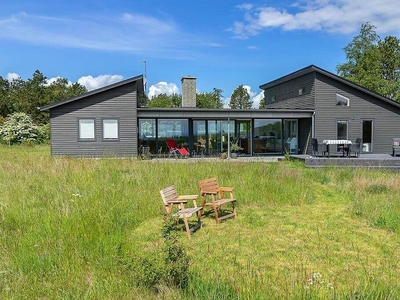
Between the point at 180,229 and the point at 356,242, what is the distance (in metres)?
3.03

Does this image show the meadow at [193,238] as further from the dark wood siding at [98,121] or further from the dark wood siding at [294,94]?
the dark wood siding at [294,94]

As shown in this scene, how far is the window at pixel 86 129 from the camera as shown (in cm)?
1802

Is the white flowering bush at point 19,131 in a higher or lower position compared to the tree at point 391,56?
lower


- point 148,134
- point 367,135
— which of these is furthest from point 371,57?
point 148,134

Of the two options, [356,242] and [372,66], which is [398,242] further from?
[372,66]

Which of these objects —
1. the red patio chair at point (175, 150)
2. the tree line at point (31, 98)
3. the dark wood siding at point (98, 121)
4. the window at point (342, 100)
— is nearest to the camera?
the dark wood siding at point (98, 121)

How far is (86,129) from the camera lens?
18.1m

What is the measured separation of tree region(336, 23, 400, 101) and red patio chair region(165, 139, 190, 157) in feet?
85.8

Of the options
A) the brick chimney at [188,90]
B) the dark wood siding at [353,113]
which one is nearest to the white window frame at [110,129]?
the brick chimney at [188,90]

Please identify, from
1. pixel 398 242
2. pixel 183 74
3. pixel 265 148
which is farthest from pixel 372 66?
pixel 398 242

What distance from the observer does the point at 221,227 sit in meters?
6.07

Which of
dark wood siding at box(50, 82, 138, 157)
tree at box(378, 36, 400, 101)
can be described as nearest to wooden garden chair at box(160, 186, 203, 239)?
dark wood siding at box(50, 82, 138, 157)

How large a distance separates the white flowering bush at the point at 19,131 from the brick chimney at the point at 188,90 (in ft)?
56.5

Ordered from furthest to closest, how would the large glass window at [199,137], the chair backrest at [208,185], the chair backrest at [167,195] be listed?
the large glass window at [199,137] < the chair backrest at [208,185] < the chair backrest at [167,195]
